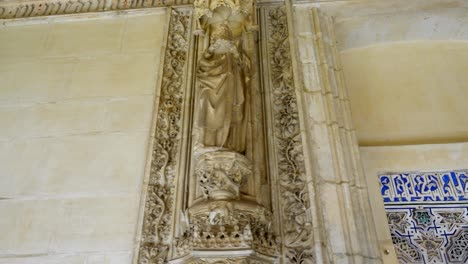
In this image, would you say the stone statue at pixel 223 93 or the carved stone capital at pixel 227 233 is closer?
the carved stone capital at pixel 227 233

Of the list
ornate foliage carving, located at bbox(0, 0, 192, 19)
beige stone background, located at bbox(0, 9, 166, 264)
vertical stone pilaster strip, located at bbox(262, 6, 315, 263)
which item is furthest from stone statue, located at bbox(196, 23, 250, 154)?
ornate foliage carving, located at bbox(0, 0, 192, 19)

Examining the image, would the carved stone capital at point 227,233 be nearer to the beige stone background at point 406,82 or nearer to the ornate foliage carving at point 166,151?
the ornate foliage carving at point 166,151

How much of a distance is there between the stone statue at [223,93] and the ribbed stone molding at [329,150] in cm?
44

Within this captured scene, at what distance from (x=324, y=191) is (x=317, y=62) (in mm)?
1075

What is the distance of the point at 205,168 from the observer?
2.12 m

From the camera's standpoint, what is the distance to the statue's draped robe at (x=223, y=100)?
2.22 meters

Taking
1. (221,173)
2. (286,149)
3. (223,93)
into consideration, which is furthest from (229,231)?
(223,93)

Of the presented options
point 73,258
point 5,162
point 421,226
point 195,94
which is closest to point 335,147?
point 421,226

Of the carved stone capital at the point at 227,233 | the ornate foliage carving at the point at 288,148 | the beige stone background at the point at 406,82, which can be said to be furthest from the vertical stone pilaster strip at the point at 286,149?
the beige stone background at the point at 406,82

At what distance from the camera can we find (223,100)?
2.33 m

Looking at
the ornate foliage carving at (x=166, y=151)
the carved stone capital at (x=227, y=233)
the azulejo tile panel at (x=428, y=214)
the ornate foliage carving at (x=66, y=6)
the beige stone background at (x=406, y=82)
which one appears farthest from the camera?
the ornate foliage carving at (x=66, y=6)

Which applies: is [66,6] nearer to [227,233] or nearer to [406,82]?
[227,233]

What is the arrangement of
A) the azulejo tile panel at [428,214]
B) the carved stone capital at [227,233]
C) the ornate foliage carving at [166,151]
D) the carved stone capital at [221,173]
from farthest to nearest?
the azulejo tile panel at [428,214] < the ornate foliage carving at [166,151] < the carved stone capital at [221,173] < the carved stone capital at [227,233]

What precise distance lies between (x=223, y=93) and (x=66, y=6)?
2.08 metres
